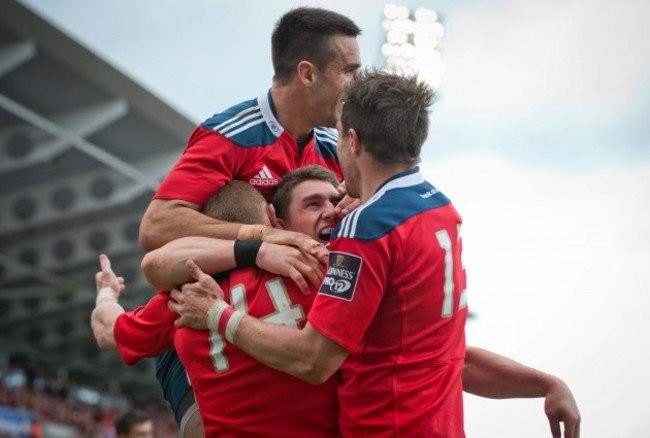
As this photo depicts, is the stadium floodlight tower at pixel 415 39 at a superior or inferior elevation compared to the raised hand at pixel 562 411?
superior

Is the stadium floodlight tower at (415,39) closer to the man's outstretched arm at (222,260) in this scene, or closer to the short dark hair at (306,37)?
the short dark hair at (306,37)

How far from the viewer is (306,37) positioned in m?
5.42

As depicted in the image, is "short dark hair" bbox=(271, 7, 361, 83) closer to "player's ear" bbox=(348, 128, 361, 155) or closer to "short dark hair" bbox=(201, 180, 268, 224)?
"short dark hair" bbox=(201, 180, 268, 224)

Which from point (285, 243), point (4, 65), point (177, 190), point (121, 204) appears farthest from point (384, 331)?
point (121, 204)

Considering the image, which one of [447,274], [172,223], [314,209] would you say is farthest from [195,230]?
[447,274]

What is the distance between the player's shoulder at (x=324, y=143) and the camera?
5496 millimetres

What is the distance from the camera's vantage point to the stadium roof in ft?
54.5

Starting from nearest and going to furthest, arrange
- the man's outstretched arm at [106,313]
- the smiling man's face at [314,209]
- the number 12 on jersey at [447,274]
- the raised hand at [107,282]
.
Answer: the number 12 on jersey at [447,274] → the smiling man's face at [314,209] → the man's outstretched arm at [106,313] → the raised hand at [107,282]

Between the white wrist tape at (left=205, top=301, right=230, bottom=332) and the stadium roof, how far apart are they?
1205 cm

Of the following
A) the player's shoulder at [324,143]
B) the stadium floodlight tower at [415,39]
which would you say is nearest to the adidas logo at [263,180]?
the player's shoulder at [324,143]

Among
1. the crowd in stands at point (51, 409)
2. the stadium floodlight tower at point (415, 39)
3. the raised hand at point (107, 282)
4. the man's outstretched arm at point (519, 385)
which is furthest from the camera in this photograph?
the stadium floodlight tower at point (415, 39)

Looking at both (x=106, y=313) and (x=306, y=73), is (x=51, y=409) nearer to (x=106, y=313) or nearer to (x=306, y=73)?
(x=106, y=313)

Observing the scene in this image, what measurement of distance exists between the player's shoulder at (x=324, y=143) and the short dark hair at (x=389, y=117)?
4.94 feet

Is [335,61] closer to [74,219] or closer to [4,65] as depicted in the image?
[4,65]
